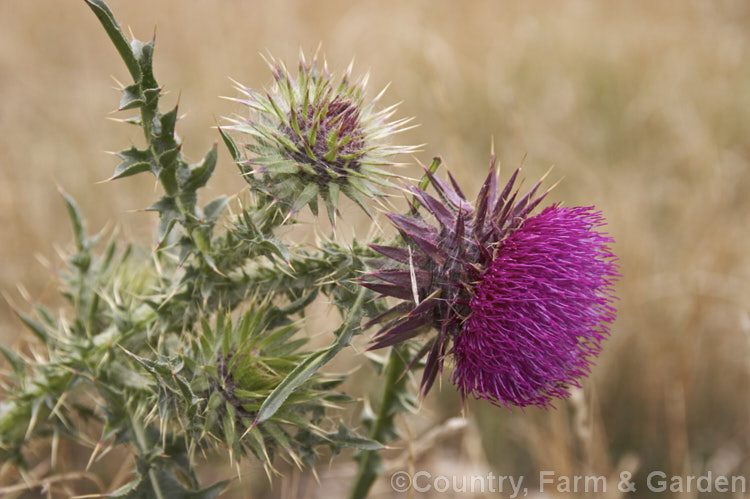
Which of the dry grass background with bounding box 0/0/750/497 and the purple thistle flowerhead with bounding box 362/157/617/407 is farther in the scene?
the dry grass background with bounding box 0/0/750/497

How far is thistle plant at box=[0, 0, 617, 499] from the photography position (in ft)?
6.31

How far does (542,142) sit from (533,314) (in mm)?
3735

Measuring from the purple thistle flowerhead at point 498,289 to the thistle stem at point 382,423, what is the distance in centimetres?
28

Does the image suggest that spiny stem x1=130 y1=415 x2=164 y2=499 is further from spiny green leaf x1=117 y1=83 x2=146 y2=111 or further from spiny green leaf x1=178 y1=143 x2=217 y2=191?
spiny green leaf x1=117 y1=83 x2=146 y2=111

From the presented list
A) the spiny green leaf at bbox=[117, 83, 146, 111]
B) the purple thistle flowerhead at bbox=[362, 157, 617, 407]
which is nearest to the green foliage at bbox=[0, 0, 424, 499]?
the spiny green leaf at bbox=[117, 83, 146, 111]

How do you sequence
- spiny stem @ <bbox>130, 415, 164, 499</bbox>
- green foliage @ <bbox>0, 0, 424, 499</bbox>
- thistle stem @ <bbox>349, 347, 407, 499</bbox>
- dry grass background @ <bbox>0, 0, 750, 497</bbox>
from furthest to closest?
dry grass background @ <bbox>0, 0, 750, 497</bbox> < thistle stem @ <bbox>349, 347, 407, 499</bbox> < spiny stem @ <bbox>130, 415, 164, 499</bbox> < green foliage @ <bbox>0, 0, 424, 499</bbox>

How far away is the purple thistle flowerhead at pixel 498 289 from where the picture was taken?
1.92 metres

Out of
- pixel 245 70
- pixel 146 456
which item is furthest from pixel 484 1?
pixel 146 456

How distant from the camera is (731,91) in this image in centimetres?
687

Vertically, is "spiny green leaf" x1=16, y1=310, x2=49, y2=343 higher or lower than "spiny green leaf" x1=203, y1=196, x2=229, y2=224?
lower

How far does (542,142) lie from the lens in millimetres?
5359

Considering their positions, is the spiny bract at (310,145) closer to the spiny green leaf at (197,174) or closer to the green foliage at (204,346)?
the green foliage at (204,346)

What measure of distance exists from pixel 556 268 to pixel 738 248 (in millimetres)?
3584

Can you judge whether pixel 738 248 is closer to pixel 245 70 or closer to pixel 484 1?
pixel 245 70
